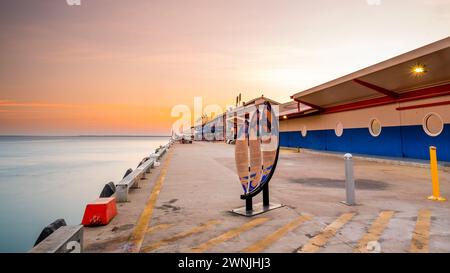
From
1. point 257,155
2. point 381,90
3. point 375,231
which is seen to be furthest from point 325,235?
point 381,90

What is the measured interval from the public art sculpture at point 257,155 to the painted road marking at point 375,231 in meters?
1.99

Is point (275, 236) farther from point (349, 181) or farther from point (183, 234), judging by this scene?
point (349, 181)

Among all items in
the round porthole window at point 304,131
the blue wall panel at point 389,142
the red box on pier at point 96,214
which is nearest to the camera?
the red box on pier at point 96,214

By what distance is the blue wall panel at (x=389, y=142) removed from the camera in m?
11.8

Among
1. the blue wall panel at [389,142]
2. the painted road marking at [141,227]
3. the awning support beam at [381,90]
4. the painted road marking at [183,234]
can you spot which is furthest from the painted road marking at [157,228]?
the awning support beam at [381,90]

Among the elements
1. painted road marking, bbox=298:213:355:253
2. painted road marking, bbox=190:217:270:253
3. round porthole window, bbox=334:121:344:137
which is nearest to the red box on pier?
painted road marking, bbox=190:217:270:253

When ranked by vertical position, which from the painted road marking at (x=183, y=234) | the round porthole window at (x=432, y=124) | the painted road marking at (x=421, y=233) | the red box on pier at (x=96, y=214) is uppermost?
the round porthole window at (x=432, y=124)

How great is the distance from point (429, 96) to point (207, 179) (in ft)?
37.5

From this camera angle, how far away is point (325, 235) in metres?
4.06

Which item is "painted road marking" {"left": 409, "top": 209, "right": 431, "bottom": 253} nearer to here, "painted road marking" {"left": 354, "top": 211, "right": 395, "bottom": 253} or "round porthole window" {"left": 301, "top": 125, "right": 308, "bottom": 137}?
"painted road marking" {"left": 354, "top": 211, "right": 395, "bottom": 253}

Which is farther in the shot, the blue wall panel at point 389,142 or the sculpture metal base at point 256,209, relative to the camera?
the blue wall panel at point 389,142

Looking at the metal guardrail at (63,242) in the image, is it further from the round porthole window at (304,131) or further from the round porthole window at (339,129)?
the round porthole window at (304,131)
